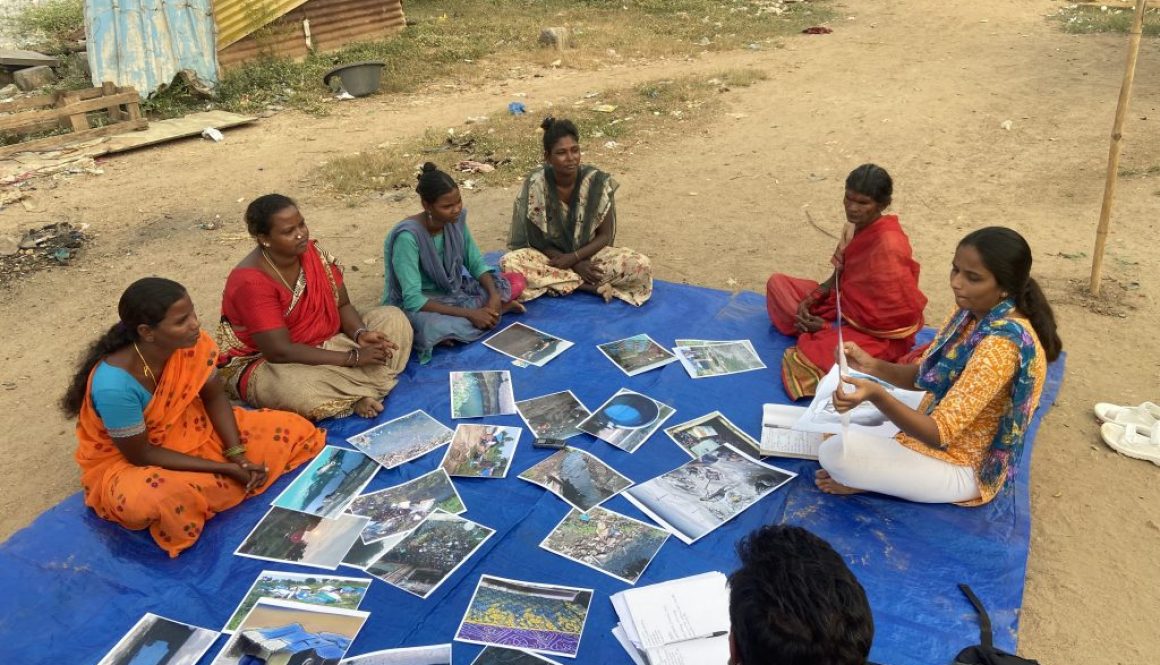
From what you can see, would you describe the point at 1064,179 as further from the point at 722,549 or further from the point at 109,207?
the point at 109,207

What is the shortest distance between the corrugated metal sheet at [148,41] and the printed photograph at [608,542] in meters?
9.60

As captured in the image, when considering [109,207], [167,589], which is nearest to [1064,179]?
[167,589]

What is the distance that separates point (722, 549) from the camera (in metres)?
2.84

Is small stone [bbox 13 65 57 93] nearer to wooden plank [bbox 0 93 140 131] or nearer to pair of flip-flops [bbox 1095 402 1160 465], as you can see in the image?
wooden plank [bbox 0 93 140 131]

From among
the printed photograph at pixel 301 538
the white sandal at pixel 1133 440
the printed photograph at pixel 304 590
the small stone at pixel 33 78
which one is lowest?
the white sandal at pixel 1133 440

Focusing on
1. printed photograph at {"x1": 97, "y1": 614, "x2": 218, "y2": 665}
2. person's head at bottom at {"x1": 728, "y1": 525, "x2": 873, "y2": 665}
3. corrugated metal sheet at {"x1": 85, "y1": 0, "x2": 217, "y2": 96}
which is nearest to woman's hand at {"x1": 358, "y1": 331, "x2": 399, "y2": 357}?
printed photograph at {"x1": 97, "y1": 614, "x2": 218, "y2": 665}

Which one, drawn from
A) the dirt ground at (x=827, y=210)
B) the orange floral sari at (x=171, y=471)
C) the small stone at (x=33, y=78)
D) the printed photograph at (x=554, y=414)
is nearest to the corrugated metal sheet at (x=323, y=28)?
the dirt ground at (x=827, y=210)

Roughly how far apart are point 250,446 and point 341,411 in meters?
0.51

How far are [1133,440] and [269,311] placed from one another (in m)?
4.01

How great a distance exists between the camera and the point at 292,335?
12.2 ft

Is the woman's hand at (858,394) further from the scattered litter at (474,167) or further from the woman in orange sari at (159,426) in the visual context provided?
the scattered litter at (474,167)

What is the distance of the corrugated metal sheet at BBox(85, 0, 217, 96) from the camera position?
962cm

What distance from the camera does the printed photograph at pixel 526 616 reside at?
249 centimetres

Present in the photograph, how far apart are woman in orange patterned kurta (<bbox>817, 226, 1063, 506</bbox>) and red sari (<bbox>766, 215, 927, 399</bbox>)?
2.18ft
